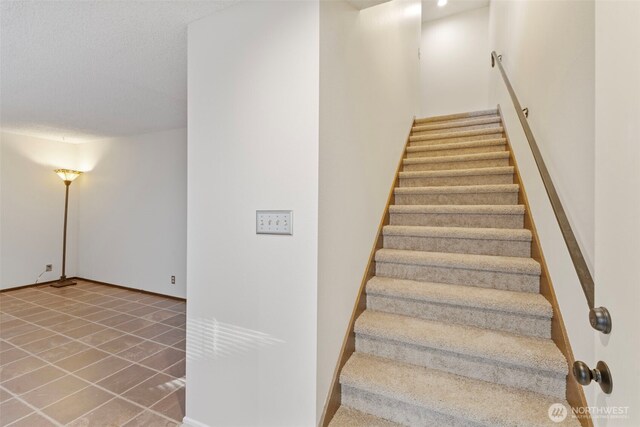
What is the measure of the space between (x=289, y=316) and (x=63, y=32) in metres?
2.16

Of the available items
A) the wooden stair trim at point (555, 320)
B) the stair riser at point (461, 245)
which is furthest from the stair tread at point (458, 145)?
the stair riser at point (461, 245)

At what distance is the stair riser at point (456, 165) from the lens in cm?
280

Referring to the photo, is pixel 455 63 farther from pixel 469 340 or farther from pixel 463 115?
pixel 469 340

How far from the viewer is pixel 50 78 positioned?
8.30ft

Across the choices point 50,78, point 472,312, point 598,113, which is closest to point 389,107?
point 472,312

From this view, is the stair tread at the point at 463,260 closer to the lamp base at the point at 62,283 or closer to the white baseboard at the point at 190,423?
the white baseboard at the point at 190,423

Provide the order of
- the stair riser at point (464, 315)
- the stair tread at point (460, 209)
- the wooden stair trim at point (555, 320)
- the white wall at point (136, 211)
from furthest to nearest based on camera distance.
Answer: the white wall at point (136, 211) → the stair tread at point (460, 209) → the stair riser at point (464, 315) → the wooden stair trim at point (555, 320)

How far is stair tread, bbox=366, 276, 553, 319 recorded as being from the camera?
5.38 feet

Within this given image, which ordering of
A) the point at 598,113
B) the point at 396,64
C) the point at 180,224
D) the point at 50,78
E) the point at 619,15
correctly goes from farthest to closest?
the point at 180,224 < the point at 396,64 < the point at 50,78 < the point at 598,113 < the point at 619,15

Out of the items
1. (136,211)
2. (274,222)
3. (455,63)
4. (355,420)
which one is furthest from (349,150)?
(455,63)

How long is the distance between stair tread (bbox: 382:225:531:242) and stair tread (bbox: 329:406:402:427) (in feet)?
4.09

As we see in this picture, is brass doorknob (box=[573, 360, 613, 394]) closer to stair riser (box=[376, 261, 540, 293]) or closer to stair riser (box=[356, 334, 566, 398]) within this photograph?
stair riser (box=[356, 334, 566, 398])

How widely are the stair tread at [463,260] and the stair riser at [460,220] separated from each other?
327 mm

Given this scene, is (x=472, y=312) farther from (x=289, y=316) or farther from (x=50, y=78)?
(x=50, y=78)
